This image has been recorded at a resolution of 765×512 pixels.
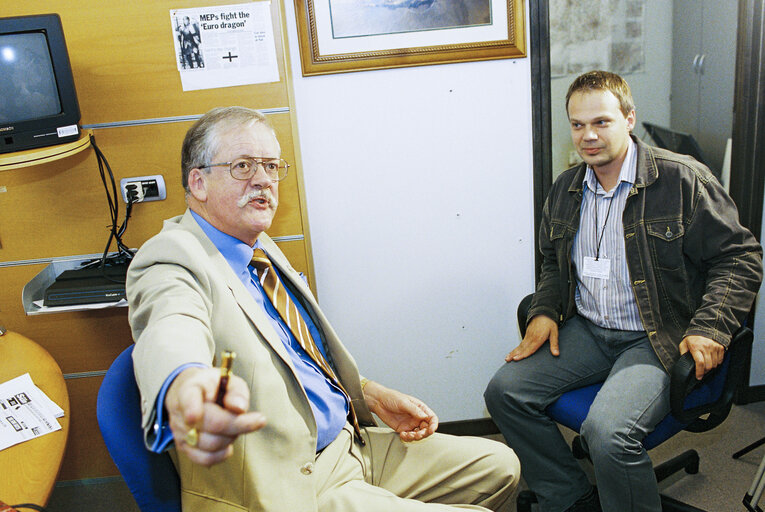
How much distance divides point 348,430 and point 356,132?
3.81 ft

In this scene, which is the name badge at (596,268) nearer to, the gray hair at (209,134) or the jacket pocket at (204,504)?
the gray hair at (209,134)

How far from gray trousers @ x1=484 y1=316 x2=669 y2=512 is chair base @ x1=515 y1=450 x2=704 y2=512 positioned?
13 centimetres

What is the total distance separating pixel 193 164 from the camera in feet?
5.08

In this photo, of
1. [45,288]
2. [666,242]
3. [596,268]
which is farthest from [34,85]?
[666,242]

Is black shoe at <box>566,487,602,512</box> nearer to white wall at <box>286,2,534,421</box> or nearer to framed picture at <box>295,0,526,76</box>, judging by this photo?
white wall at <box>286,2,534,421</box>

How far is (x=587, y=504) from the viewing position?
2.00 metres

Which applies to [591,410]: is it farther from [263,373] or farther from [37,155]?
[37,155]

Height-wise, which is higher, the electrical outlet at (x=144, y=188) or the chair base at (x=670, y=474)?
the electrical outlet at (x=144, y=188)

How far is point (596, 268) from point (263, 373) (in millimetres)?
1219

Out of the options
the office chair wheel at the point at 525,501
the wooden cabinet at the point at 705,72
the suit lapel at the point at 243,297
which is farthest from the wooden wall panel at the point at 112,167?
the wooden cabinet at the point at 705,72

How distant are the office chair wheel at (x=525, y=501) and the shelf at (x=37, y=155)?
6.12 ft

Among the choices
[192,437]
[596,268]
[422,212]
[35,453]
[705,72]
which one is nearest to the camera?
[192,437]

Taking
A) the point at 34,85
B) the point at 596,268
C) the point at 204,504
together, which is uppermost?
the point at 34,85

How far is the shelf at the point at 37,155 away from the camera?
70.2 inches
